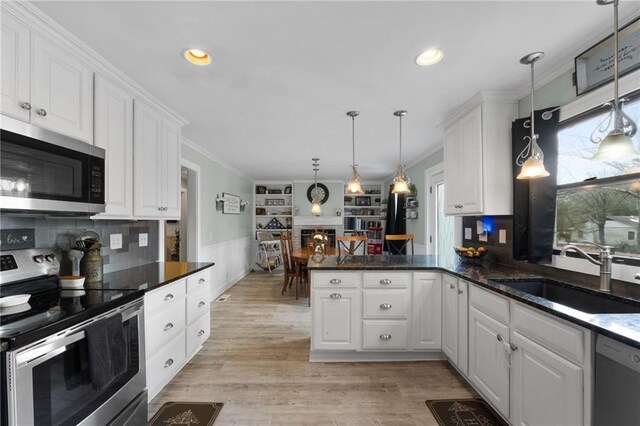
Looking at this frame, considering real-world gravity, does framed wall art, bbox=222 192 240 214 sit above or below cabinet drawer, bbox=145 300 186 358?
above

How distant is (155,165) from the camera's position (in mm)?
2361

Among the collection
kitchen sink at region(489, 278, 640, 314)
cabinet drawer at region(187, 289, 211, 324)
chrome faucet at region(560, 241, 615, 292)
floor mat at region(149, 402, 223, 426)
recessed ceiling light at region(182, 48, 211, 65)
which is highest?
recessed ceiling light at region(182, 48, 211, 65)

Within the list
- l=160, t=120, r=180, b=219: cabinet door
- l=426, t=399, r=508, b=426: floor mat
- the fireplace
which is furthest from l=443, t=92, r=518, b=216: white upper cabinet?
the fireplace

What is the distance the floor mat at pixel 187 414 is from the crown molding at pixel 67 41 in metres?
2.39

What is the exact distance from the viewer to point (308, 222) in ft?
23.4

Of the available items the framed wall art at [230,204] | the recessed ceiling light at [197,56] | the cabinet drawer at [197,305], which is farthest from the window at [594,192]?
the framed wall art at [230,204]

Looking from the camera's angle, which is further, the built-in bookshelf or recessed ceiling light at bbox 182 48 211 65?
the built-in bookshelf

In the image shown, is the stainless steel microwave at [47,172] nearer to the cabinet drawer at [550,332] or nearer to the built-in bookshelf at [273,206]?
the cabinet drawer at [550,332]

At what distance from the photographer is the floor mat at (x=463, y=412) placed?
1773mm

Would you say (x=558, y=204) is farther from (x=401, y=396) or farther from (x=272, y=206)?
(x=272, y=206)

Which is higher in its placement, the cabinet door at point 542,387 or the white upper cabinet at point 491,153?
the white upper cabinet at point 491,153

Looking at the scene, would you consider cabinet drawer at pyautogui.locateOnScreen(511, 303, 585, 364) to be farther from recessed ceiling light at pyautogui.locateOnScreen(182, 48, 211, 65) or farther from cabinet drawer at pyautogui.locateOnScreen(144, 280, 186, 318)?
recessed ceiling light at pyautogui.locateOnScreen(182, 48, 211, 65)

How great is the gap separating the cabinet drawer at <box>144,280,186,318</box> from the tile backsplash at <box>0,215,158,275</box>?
557 mm

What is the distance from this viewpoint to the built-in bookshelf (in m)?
7.33
